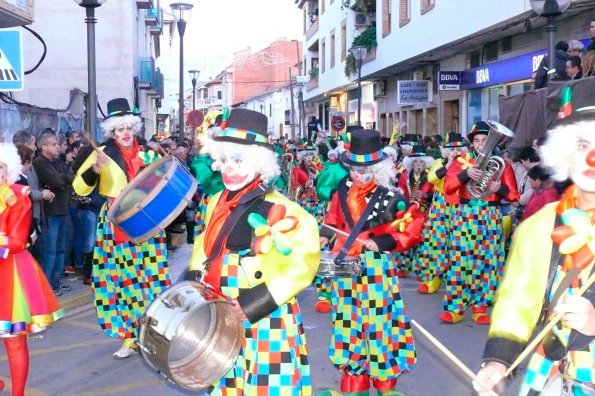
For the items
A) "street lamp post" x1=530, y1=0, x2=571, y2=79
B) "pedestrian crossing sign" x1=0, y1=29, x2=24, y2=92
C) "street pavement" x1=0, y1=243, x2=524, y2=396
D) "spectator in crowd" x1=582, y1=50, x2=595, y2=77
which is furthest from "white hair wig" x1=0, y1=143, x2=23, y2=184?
"street lamp post" x1=530, y1=0, x2=571, y2=79

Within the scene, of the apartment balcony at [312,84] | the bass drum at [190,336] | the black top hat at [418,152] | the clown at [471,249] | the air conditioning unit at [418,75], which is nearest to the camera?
the bass drum at [190,336]

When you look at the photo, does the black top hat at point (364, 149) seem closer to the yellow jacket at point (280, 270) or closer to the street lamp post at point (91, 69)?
the yellow jacket at point (280, 270)

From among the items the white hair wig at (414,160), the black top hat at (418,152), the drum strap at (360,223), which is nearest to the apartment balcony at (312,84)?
the black top hat at (418,152)

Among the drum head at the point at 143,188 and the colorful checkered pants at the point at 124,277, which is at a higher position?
the drum head at the point at 143,188

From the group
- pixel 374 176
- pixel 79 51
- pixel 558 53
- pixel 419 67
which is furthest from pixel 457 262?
pixel 79 51

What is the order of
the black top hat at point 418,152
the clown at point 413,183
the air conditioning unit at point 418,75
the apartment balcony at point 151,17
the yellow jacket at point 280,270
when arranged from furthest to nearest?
the apartment balcony at point 151,17 → the air conditioning unit at point 418,75 → the black top hat at point 418,152 → the clown at point 413,183 → the yellow jacket at point 280,270

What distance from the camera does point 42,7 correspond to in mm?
25172

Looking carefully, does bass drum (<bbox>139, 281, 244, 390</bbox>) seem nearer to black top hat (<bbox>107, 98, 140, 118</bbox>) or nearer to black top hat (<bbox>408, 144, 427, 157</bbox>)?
black top hat (<bbox>107, 98, 140, 118</bbox>)

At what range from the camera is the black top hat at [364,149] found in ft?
17.9

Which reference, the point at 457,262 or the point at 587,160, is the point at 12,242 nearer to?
the point at 587,160

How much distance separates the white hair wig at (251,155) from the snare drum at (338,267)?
3.14 ft

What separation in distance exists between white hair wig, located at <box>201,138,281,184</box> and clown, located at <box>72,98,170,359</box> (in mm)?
2746

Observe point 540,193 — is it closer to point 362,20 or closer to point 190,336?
point 190,336

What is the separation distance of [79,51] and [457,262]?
20.0 meters
